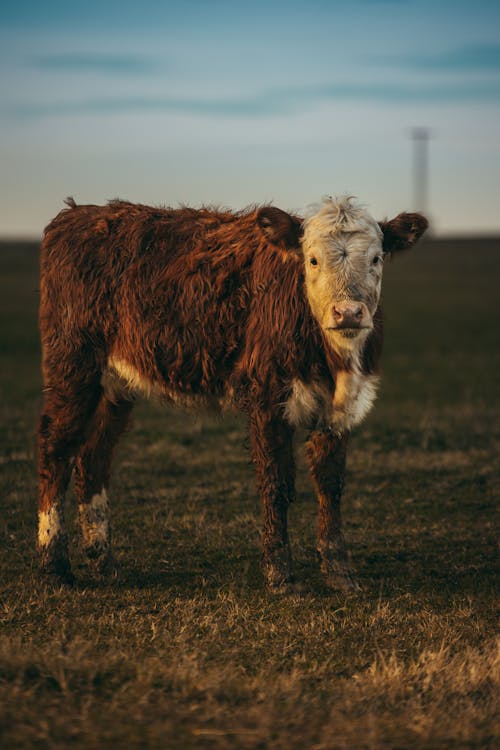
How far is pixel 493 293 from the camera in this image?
45.1m

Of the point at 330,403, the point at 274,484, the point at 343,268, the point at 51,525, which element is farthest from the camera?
the point at 51,525

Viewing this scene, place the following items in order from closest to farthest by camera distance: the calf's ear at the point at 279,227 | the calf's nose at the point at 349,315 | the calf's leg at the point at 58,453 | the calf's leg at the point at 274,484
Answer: the calf's nose at the point at 349,315, the calf's ear at the point at 279,227, the calf's leg at the point at 274,484, the calf's leg at the point at 58,453

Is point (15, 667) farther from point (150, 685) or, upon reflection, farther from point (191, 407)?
point (191, 407)

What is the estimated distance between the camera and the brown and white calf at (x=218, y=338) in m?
6.68

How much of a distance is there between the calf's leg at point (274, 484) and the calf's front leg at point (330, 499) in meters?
0.24

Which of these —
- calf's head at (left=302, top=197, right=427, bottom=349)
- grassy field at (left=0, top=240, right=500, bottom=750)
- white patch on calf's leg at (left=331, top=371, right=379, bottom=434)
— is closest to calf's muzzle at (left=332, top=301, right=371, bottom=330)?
calf's head at (left=302, top=197, right=427, bottom=349)

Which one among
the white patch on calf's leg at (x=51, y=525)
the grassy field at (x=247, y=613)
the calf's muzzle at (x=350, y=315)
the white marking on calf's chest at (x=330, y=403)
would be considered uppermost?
the calf's muzzle at (x=350, y=315)

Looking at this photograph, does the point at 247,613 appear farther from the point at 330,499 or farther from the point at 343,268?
the point at 343,268

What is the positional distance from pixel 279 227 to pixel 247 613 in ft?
8.51

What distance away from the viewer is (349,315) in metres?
6.18

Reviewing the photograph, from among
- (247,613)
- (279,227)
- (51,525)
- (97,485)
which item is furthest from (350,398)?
(51,525)

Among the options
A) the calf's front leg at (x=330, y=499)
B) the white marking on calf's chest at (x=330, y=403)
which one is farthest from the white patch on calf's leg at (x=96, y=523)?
the white marking on calf's chest at (x=330, y=403)

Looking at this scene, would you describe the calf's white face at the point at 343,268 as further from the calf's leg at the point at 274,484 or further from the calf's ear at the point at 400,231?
the calf's leg at the point at 274,484

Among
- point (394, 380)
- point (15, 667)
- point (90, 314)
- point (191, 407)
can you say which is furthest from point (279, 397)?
point (394, 380)
